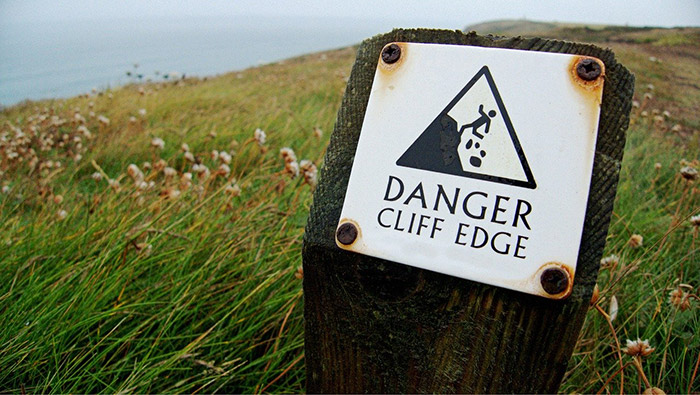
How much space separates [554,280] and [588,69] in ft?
1.25

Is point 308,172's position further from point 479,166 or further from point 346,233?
point 479,166

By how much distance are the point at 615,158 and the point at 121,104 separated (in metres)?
5.32

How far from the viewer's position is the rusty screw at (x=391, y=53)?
3.16 feet

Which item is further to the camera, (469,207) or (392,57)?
(392,57)

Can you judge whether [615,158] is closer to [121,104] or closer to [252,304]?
[252,304]

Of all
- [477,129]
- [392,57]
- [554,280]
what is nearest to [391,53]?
[392,57]

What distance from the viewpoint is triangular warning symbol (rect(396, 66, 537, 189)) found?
840 millimetres

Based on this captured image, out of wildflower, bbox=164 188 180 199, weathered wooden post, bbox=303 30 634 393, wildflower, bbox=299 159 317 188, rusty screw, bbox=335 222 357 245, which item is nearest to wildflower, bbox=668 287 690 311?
weathered wooden post, bbox=303 30 634 393

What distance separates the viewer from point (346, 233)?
36.4 inches

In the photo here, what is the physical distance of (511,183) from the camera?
2.74ft

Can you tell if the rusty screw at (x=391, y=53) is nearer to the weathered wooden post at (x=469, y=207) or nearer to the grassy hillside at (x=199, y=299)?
the weathered wooden post at (x=469, y=207)

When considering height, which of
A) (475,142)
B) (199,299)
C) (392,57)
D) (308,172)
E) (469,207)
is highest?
(392,57)

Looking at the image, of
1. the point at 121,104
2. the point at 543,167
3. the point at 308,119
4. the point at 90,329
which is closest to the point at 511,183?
the point at 543,167

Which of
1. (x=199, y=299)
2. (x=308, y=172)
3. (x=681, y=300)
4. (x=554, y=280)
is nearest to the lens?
(x=554, y=280)
